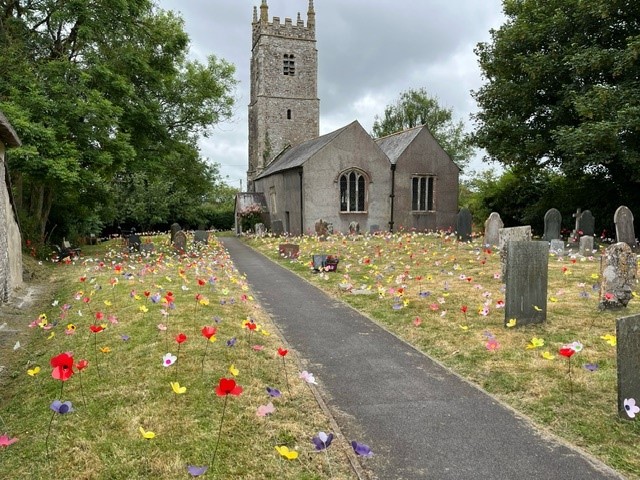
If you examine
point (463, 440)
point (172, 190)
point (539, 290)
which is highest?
point (172, 190)

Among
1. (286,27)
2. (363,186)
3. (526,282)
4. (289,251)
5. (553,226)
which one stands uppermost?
(286,27)

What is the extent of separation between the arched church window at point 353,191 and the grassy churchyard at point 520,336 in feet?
48.3

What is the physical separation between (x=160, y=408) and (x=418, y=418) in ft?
8.55

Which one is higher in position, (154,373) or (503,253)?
(503,253)

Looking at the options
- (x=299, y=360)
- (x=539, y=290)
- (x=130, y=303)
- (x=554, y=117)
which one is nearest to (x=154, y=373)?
(x=299, y=360)

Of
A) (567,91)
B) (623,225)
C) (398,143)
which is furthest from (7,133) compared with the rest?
(398,143)

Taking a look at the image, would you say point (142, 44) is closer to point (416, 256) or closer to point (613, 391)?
point (416, 256)

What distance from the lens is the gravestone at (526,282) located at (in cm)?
774

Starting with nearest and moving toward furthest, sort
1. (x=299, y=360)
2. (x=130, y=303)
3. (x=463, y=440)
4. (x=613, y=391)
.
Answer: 1. (x=463, y=440)
2. (x=613, y=391)
3. (x=299, y=360)
4. (x=130, y=303)

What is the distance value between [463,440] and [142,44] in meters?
20.9

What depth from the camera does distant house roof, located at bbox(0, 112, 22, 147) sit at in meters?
9.54

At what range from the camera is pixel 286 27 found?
47281 millimetres

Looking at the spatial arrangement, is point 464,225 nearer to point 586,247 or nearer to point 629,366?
point 586,247

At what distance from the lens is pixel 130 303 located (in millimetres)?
9344
